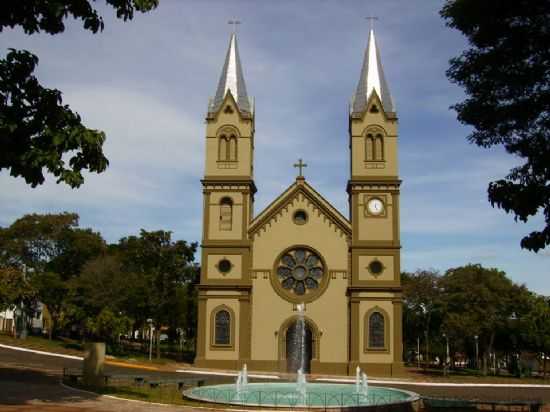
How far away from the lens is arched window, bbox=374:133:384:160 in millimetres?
47156

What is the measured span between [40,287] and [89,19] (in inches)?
1980

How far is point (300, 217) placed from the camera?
154 feet

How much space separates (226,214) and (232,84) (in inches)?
393

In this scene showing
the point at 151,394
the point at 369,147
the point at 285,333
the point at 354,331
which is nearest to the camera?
the point at 151,394

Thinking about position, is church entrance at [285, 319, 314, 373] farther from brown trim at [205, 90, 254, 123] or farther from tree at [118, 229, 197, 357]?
brown trim at [205, 90, 254, 123]

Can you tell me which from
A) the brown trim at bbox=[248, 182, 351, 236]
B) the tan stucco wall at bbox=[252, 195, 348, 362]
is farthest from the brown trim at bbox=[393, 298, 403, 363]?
the brown trim at bbox=[248, 182, 351, 236]

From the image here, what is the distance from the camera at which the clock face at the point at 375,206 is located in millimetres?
46281

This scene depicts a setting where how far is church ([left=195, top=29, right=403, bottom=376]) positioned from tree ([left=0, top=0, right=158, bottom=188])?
3156cm

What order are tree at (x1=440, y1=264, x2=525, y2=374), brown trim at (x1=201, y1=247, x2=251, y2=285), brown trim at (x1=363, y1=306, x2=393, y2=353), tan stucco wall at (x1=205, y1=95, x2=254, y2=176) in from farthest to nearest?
1. tree at (x1=440, y1=264, x2=525, y2=374)
2. tan stucco wall at (x1=205, y1=95, x2=254, y2=176)
3. brown trim at (x1=201, y1=247, x2=251, y2=285)
4. brown trim at (x1=363, y1=306, x2=393, y2=353)

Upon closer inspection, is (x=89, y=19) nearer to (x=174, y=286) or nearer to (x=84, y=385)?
(x=84, y=385)

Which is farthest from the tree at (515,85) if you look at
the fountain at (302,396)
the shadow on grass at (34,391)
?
the shadow on grass at (34,391)

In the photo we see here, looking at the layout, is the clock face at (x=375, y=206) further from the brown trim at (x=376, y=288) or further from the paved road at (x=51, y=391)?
the paved road at (x=51, y=391)

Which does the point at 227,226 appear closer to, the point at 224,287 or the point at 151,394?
the point at 224,287

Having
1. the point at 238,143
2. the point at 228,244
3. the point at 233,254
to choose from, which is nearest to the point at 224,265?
the point at 233,254
